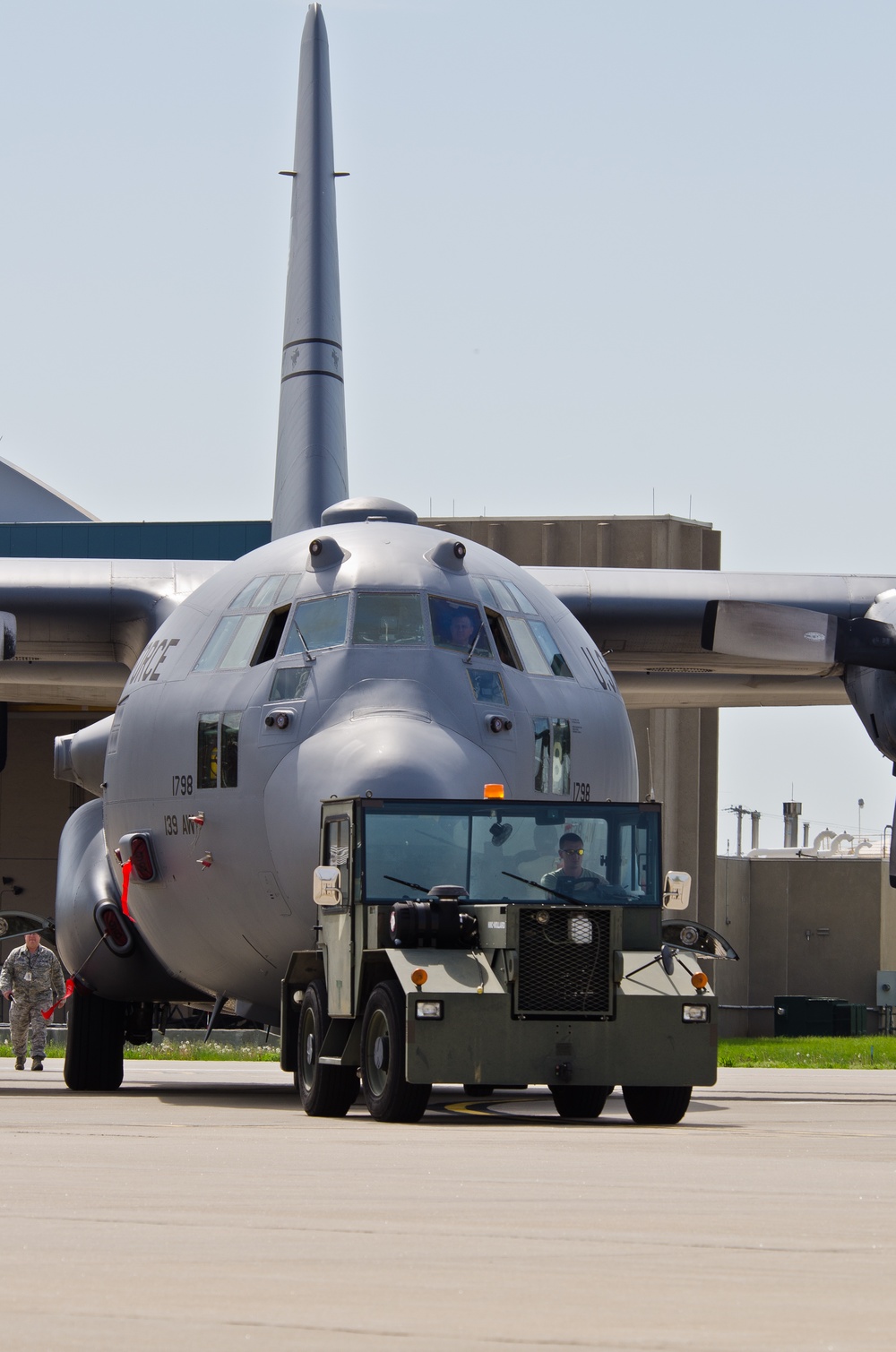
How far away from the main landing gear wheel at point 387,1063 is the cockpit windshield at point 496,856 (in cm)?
62

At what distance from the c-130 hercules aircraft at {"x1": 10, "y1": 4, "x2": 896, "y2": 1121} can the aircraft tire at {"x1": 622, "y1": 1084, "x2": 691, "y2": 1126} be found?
0.02 metres

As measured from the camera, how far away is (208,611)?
13.5 m

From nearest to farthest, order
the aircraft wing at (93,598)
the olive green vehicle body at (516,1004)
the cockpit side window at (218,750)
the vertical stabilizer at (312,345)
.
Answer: the olive green vehicle body at (516,1004)
the cockpit side window at (218,750)
the aircraft wing at (93,598)
the vertical stabilizer at (312,345)

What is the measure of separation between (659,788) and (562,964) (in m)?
30.7

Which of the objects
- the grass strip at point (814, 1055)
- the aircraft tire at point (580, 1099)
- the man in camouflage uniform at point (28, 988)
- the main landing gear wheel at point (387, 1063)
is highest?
the main landing gear wheel at point (387, 1063)

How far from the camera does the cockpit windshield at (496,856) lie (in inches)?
423

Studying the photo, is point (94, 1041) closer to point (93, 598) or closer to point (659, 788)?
point (93, 598)

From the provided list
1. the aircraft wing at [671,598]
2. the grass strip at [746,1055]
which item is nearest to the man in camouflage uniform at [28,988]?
the grass strip at [746,1055]

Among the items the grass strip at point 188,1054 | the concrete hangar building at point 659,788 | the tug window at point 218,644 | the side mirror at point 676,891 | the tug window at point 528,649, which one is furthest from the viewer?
the concrete hangar building at point 659,788

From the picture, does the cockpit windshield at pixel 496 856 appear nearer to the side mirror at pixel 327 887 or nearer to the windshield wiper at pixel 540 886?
the windshield wiper at pixel 540 886

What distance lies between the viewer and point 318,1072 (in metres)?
11.0

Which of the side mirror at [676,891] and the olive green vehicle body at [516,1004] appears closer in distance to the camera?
the olive green vehicle body at [516,1004]

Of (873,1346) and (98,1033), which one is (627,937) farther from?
(873,1346)

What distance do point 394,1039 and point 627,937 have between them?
1565mm
